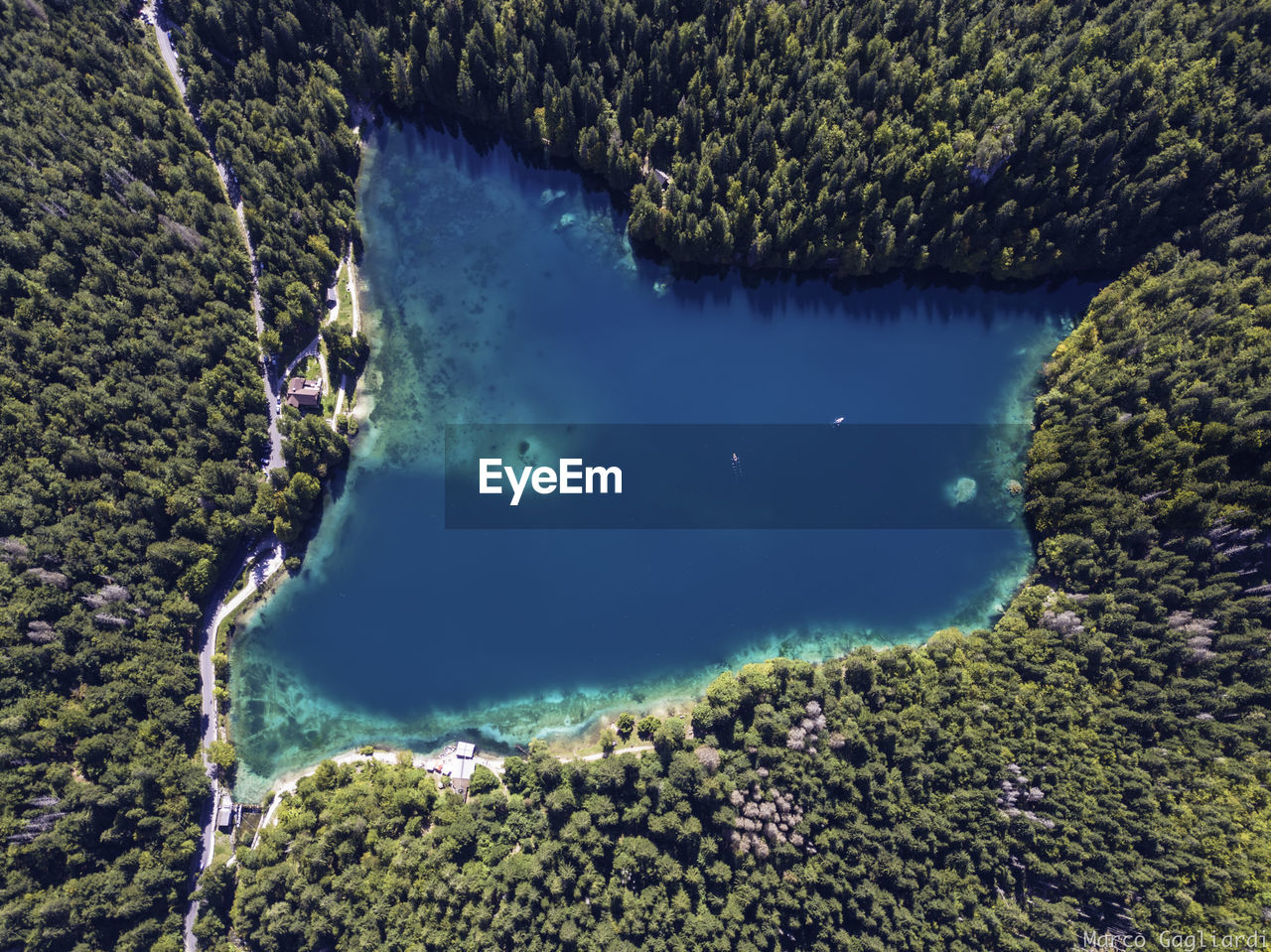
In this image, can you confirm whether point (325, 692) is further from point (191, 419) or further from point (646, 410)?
point (646, 410)

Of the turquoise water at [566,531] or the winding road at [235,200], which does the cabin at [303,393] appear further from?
the turquoise water at [566,531]

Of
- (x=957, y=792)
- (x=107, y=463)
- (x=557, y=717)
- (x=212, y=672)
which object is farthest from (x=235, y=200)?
(x=957, y=792)

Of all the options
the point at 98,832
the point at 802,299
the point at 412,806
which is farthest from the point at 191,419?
the point at 802,299

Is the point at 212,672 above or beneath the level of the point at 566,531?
beneath

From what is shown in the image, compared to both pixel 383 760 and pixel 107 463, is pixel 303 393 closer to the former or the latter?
pixel 107 463

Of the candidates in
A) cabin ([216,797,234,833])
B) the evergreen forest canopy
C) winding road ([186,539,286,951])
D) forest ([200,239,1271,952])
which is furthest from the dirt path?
winding road ([186,539,286,951])

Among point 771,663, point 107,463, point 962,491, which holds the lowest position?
point 771,663

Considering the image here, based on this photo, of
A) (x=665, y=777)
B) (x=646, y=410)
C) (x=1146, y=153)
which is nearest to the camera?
(x=665, y=777)

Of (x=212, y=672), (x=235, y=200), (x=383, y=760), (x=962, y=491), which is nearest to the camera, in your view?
(x=212, y=672)
